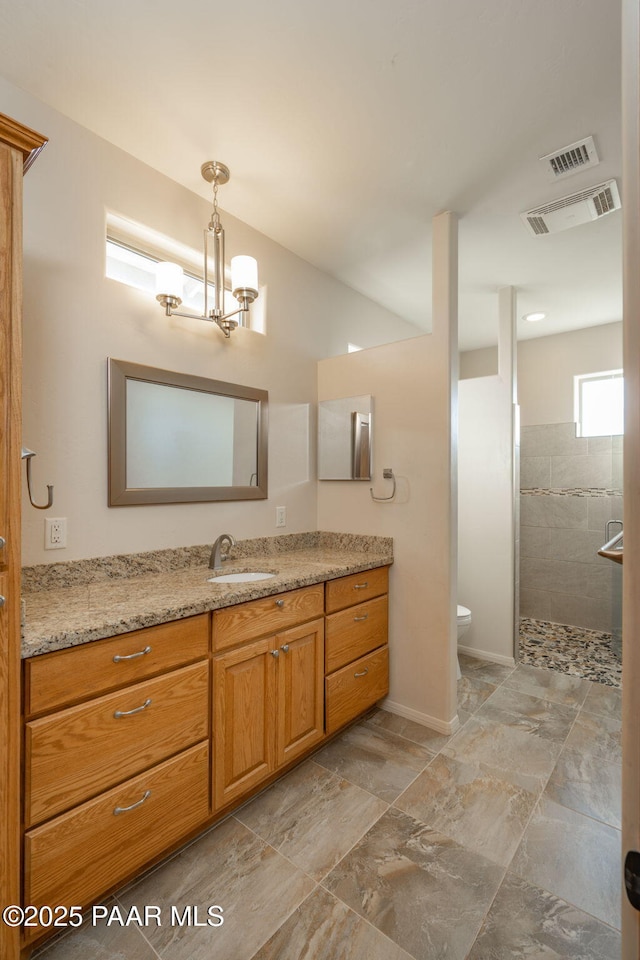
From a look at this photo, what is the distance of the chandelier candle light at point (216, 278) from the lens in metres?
1.92

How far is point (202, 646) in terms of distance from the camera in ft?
5.08

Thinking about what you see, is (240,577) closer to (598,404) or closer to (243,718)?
(243,718)

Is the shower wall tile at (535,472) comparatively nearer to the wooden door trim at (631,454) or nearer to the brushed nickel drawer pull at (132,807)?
the brushed nickel drawer pull at (132,807)

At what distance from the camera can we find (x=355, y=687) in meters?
2.27

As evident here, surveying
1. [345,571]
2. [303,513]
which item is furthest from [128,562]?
[303,513]

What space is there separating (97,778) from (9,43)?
7.70 ft

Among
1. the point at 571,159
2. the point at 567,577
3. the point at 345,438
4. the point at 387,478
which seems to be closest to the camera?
the point at 571,159

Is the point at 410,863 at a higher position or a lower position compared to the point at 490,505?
lower

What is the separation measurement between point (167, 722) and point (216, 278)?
1.92 metres

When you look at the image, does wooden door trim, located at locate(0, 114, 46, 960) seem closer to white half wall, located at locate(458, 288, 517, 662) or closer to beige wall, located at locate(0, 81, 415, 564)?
beige wall, located at locate(0, 81, 415, 564)

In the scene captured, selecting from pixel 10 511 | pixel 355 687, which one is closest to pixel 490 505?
pixel 355 687

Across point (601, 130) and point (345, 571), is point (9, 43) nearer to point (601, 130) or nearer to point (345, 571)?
point (601, 130)

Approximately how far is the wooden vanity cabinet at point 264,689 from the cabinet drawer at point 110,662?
0.39 ft

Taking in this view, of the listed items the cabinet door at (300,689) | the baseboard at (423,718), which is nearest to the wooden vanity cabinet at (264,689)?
the cabinet door at (300,689)
